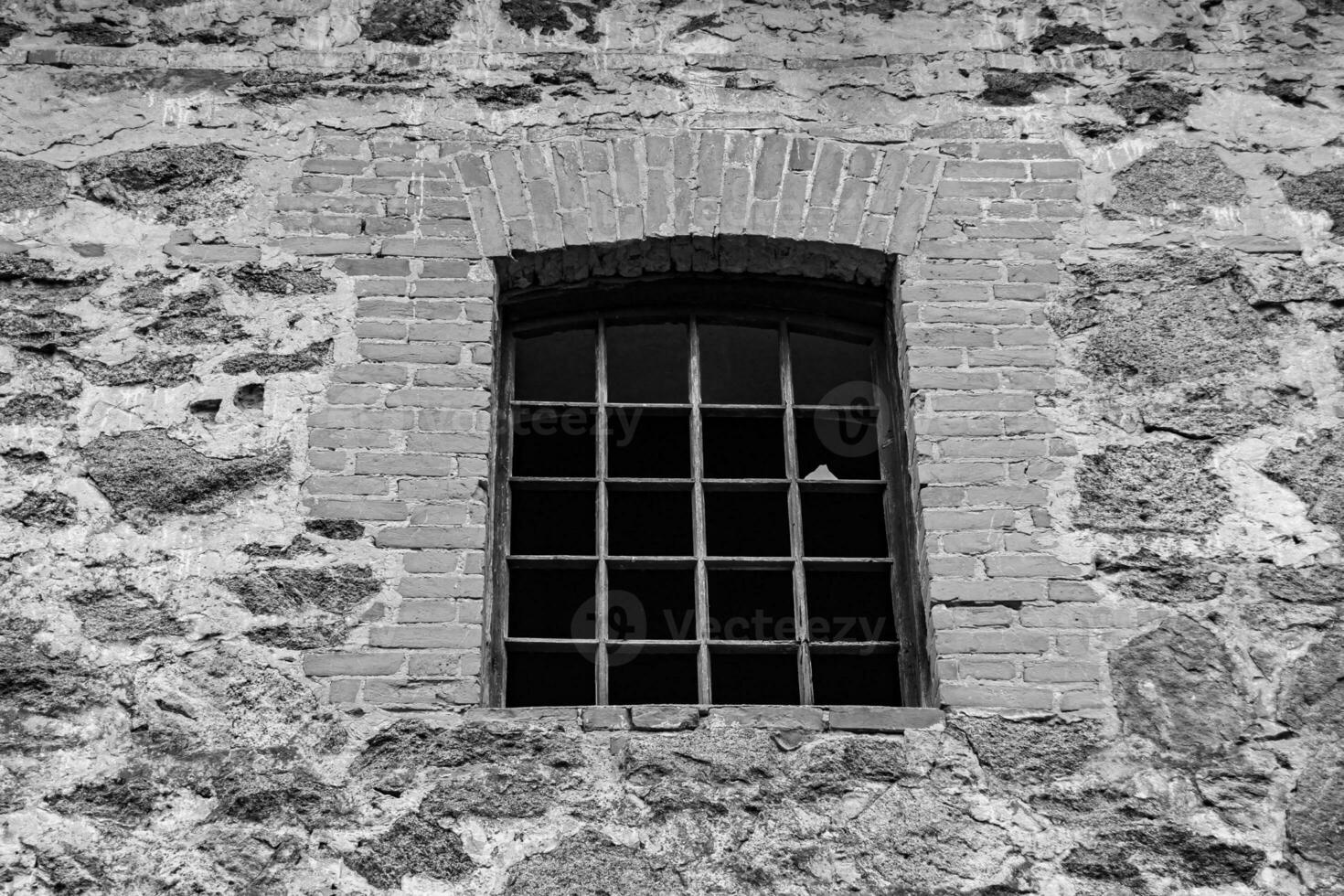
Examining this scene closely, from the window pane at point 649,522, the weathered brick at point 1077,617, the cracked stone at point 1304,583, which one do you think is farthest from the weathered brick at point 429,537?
the cracked stone at point 1304,583

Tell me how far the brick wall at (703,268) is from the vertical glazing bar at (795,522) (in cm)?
33

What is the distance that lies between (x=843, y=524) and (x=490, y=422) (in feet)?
3.48

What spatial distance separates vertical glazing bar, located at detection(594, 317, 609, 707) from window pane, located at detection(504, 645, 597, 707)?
40 millimetres

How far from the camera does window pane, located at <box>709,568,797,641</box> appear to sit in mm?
3904

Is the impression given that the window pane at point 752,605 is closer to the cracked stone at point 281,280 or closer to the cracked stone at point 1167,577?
the cracked stone at point 1167,577

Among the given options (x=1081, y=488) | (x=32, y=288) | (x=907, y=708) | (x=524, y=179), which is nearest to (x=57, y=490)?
(x=32, y=288)

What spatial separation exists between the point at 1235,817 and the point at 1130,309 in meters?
1.46

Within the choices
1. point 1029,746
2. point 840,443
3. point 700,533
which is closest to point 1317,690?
point 1029,746

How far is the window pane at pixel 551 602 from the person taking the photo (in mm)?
3896

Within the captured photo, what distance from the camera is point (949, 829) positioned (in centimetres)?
340

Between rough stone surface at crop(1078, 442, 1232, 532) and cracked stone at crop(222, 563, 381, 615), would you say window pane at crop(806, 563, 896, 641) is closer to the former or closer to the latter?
rough stone surface at crop(1078, 442, 1232, 532)

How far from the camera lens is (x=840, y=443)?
13.8ft

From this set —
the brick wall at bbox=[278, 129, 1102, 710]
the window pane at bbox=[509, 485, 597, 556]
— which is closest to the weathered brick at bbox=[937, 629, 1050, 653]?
the brick wall at bbox=[278, 129, 1102, 710]

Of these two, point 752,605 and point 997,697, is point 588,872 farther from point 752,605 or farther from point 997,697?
point 997,697
